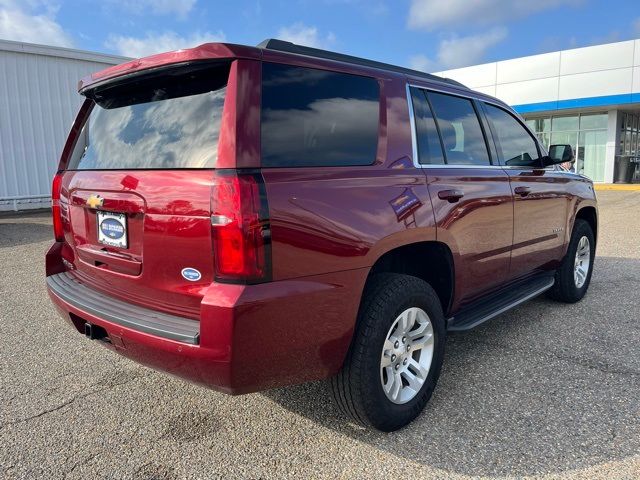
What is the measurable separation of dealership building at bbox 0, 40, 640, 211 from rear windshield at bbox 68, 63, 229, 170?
37.8 ft

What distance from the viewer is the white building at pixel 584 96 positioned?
20.8m

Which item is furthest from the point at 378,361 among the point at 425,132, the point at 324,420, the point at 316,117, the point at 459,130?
A: the point at 459,130

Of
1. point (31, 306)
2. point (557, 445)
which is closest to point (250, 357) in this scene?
point (557, 445)

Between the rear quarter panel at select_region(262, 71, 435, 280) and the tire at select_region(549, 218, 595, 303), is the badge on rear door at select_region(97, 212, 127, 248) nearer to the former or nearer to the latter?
the rear quarter panel at select_region(262, 71, 435, 280)

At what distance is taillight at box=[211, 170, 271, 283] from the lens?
1993 mm

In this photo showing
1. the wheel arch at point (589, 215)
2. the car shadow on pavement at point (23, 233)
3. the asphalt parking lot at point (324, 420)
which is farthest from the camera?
the car shadow on pavement at point (23, 233)

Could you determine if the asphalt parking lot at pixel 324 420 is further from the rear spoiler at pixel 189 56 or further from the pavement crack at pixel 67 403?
the rear spoiler at pixel 189 56

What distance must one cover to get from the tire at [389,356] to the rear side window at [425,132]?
0.78 m

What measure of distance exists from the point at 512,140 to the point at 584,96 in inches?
833

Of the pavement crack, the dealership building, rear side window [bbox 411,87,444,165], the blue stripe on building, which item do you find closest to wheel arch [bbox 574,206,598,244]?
rear side window [bbox 411,87,444,165]

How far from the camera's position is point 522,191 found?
12.4 feet

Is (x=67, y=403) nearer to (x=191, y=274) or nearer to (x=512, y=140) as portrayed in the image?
(x=191, y=274)

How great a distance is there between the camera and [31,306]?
4934mm

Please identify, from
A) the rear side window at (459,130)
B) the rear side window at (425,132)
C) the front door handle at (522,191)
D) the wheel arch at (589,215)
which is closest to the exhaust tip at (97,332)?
the rear side window at (425,132)
